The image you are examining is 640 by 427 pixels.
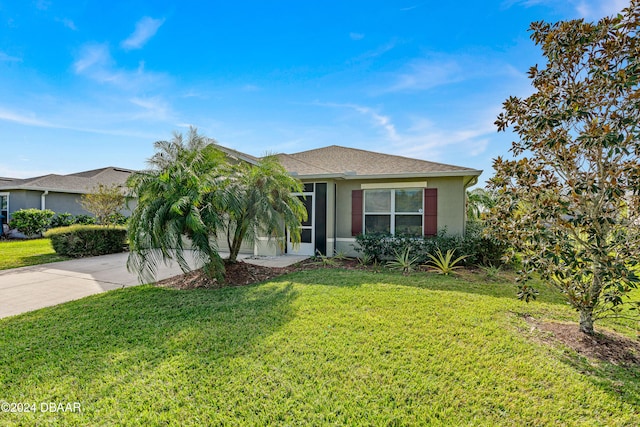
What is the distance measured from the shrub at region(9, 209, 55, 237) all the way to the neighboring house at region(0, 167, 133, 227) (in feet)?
6.76

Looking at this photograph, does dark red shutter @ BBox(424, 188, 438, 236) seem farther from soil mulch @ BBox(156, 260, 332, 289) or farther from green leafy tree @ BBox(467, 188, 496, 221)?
green leafy tree @ BBox(467, 188, 496, 221)

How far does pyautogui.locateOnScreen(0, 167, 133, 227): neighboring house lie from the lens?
1748 centimetres

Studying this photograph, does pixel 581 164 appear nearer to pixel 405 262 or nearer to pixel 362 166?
pixel 405 262

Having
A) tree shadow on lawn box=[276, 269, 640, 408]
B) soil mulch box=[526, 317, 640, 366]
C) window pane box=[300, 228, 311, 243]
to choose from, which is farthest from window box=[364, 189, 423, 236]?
soil mulch box=[526, 317, 640, 366]

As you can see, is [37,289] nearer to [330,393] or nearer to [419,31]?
[330,393]

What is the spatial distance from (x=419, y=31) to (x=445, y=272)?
7800 mm

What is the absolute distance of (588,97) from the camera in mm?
3947

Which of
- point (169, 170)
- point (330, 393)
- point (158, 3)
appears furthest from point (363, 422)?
point (158, 3)

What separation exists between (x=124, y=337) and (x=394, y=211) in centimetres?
885

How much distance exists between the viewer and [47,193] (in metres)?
18.3

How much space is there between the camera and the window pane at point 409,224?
10490 millimetres

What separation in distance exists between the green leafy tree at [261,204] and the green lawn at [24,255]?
762 centimetres

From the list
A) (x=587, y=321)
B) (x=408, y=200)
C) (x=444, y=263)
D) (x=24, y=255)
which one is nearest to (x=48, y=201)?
(x=24, y=255)

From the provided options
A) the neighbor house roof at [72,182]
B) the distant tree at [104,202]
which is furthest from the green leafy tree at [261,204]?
the neighbor house roof at [72,182]
